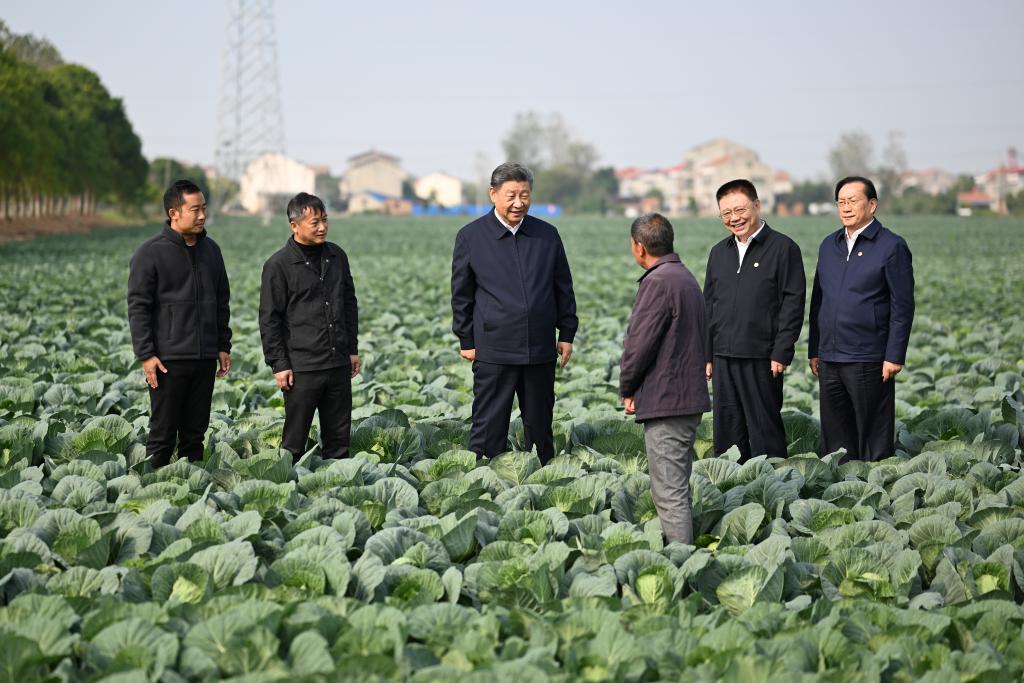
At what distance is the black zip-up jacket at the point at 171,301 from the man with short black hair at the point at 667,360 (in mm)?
2258

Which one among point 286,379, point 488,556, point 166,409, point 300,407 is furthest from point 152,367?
point 488,556

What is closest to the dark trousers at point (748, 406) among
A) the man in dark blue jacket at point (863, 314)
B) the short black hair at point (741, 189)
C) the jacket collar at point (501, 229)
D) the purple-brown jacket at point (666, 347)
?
the man in dark blue jacket at point (863, 314)

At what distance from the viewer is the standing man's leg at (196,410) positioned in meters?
5.52

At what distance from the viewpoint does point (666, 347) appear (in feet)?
14.1

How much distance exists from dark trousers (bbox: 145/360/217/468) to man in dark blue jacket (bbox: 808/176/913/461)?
313 centimetres

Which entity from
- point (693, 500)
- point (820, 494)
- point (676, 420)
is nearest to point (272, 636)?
point (676, 420)

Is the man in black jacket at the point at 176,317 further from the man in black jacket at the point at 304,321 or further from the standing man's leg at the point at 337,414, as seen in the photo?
the standing man's leg at the point at 337,414

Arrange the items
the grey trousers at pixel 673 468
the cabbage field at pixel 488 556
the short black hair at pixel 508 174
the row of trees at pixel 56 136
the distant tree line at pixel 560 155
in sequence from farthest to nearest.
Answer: the distant tree line at pixel 560 155, the row of trees at pixel 56 136, the short black hair at pixel 508 174, the grey trousers at pixel 673 468, the cabbage field at pixel 488 556

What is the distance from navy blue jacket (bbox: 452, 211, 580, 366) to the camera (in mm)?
5406

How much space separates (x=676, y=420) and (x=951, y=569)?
44.7 inches

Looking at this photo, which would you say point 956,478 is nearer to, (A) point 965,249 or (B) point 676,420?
(B) point 676,420

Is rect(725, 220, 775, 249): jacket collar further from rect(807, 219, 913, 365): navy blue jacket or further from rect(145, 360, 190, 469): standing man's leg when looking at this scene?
rect(145, 360, 190, 469): standing man's leg

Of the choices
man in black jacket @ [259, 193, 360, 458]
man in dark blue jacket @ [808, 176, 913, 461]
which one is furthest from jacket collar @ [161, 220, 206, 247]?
man in dark blue jacket @ [808, 176, 913, 461]

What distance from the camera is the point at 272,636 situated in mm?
3271
